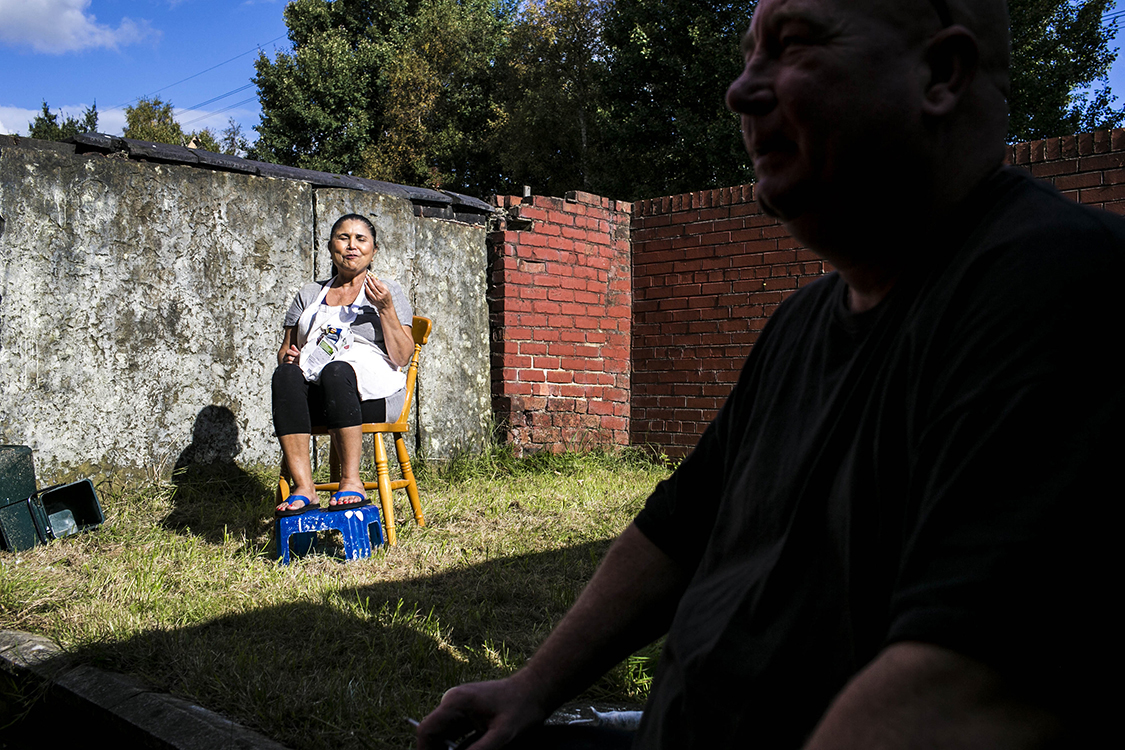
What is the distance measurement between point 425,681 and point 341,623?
55cm

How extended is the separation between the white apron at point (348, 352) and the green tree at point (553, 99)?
54.6ft

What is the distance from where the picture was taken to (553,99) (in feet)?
70.5

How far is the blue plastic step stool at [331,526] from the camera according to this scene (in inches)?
148

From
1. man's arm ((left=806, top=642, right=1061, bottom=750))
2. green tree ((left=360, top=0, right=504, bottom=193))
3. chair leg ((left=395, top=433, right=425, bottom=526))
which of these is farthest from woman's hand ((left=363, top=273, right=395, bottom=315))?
green tree ((left=360, top=0, right=504, bottom=193))

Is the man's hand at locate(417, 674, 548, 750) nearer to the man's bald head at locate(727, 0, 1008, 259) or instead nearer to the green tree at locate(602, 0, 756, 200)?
the man's bald head at locate(727, 0, 1008, 259)

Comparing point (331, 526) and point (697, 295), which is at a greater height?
point (697, 295)

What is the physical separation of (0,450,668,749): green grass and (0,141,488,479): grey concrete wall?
0.36m

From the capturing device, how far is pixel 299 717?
2.17m

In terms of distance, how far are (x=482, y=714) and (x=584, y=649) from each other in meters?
0.17

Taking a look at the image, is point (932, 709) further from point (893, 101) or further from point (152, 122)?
point (152, 122)

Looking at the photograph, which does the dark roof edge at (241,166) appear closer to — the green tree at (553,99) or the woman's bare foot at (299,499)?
the woman's bare foot at (299,499)

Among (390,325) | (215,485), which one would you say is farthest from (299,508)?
(215,485)

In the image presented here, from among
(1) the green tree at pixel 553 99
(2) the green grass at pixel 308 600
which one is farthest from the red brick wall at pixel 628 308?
(1) the green tree at pixel 553 99

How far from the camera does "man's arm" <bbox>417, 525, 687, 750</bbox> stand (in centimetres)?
110
